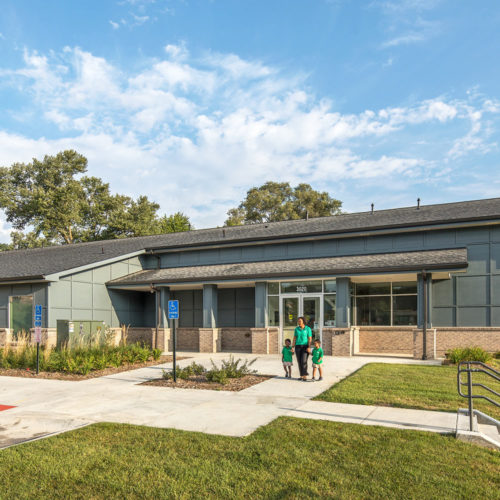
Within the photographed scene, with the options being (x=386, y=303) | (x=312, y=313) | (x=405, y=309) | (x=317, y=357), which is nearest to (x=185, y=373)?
(x=317, y=357)

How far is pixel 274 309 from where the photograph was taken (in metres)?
20.9

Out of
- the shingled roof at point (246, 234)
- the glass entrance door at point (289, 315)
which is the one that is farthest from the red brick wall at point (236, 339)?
the shingled roof at point (246, 234)

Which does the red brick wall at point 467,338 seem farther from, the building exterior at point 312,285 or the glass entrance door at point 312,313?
the glass entrance door at point 312,313

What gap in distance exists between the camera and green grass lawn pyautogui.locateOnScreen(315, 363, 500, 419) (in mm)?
9312

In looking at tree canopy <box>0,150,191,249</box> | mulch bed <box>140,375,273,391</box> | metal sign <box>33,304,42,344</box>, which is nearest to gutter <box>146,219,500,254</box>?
mulch bed <box>140,375,273,391</box>

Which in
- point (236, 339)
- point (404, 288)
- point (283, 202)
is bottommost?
point (236, 339)

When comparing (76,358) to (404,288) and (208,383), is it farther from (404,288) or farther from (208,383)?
(404,288)

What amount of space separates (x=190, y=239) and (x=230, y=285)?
4.83 metres

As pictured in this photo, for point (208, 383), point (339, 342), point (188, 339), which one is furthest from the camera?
point (188, 339)

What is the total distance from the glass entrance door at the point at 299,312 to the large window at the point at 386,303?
7.83 feet

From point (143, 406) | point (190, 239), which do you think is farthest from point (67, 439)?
point (190, 239)

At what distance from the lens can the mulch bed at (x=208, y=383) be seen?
38.2 feet

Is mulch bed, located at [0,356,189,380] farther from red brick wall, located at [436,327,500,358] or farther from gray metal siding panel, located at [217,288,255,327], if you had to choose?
red brick wall, located at [436,327,500,358]

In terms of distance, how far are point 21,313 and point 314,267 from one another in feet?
44.0
